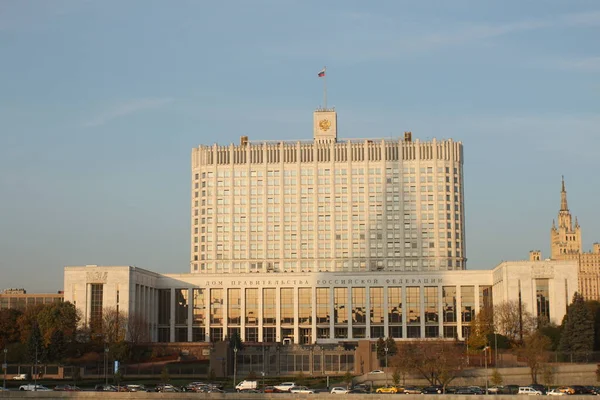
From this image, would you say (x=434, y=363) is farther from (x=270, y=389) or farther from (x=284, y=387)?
(x=270, y=389)

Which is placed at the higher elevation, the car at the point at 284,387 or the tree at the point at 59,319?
the tree at the point at 59,319

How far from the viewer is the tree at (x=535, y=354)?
115375 mm

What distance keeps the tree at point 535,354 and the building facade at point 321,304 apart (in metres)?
52.9

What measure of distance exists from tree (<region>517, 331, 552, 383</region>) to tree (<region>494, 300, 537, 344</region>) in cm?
2502

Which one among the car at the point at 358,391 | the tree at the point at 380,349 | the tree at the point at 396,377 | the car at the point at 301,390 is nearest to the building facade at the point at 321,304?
the tree at the point at 380,349

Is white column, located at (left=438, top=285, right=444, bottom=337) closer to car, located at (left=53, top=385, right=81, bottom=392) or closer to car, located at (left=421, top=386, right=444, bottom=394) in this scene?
car, located at (left=421, top=386, right=444, bottom=394)

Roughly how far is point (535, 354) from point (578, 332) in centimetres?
2215

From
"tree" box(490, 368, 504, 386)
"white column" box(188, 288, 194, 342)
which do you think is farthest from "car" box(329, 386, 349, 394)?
"white column" box(188, 288, 194, 342)

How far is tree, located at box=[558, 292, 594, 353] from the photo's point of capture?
446ft

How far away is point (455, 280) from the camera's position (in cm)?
19425

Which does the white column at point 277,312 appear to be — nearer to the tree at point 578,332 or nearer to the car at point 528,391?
the tree at point 578,332

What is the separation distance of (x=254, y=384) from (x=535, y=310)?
7647 centimetres

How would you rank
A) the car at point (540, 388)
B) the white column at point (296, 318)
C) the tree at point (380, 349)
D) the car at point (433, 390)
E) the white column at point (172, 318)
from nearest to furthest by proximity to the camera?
1. the car at point (540, 388)
2. the car at point (433, 390)
3. the tree at point (380, 349)
4. the white column at point (296, 318)
5. the white column at point (172, 318)

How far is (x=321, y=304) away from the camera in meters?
197
